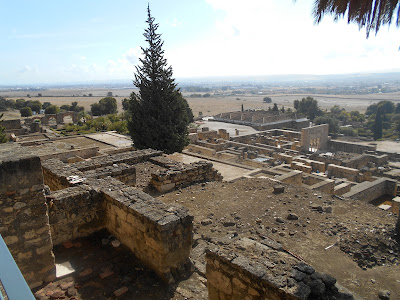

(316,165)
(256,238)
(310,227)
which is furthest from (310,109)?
(256,238)

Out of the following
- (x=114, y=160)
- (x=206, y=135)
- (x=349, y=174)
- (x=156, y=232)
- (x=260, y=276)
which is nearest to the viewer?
(x=260, y=276)

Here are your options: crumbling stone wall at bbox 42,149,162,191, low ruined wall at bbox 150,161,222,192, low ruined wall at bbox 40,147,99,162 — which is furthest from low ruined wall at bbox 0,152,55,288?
low ruined wall at bbox 40,147,99,162

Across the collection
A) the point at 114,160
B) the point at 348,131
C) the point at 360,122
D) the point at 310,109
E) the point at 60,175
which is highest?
the point at 60,175

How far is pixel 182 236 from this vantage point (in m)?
4.67

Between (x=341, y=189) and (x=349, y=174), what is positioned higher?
(x=341, y=189)

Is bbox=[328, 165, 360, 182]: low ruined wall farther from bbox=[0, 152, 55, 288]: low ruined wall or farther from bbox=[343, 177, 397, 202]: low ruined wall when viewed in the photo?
bbox=[0, 152, 55, 288]: low ruined wall

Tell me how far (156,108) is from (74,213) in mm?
12463

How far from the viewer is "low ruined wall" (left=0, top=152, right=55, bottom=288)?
13.4 ft

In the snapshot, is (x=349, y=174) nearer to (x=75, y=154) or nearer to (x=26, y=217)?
(x=75, y=154)

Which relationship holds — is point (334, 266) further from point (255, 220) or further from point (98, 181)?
point (98, 181)

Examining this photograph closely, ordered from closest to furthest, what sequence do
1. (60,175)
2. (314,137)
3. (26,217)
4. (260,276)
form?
(260,276) → (26,217) → (60,175) → (314,137)

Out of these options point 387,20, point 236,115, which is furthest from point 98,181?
point 236,115

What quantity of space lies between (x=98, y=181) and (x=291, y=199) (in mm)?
4865

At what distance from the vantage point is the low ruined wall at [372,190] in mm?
12848
